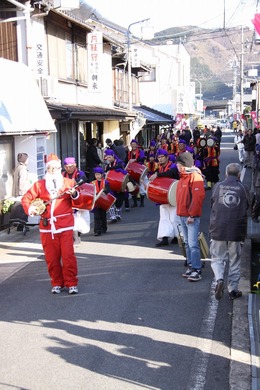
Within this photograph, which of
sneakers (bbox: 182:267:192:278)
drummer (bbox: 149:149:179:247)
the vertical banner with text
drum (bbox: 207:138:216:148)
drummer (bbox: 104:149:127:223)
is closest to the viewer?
sneakers (bbox: 182:267:192:278)

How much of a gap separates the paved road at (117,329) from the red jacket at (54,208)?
96 cm

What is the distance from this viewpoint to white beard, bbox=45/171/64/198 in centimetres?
750

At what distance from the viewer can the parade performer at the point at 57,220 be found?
7441 millimetres

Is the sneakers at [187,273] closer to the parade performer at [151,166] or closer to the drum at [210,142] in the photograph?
the parade performer at [151,166]

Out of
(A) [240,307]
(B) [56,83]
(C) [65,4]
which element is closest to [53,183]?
(A) [240,307]

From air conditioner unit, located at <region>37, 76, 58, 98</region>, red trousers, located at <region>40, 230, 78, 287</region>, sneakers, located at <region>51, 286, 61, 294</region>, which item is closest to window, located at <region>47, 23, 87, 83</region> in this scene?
air conditioner unit, located at <region>37, 76, 58, 98</region>

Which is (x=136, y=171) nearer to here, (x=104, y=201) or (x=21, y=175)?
(x=104, y=201)

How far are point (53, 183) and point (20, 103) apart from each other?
6122 millimetres

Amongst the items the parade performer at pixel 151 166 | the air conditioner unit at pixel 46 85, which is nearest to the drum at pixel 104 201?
the parade performer at pixel 151 166

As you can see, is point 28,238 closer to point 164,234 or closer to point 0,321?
point 164,234

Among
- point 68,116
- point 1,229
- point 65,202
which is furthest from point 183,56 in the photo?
point 65,202

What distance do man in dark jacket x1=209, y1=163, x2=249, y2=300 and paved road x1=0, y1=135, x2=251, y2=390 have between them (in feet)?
1.61

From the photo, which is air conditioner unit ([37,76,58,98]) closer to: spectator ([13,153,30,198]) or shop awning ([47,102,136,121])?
shop awning ([47,102,136,121])

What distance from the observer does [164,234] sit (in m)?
10.4
